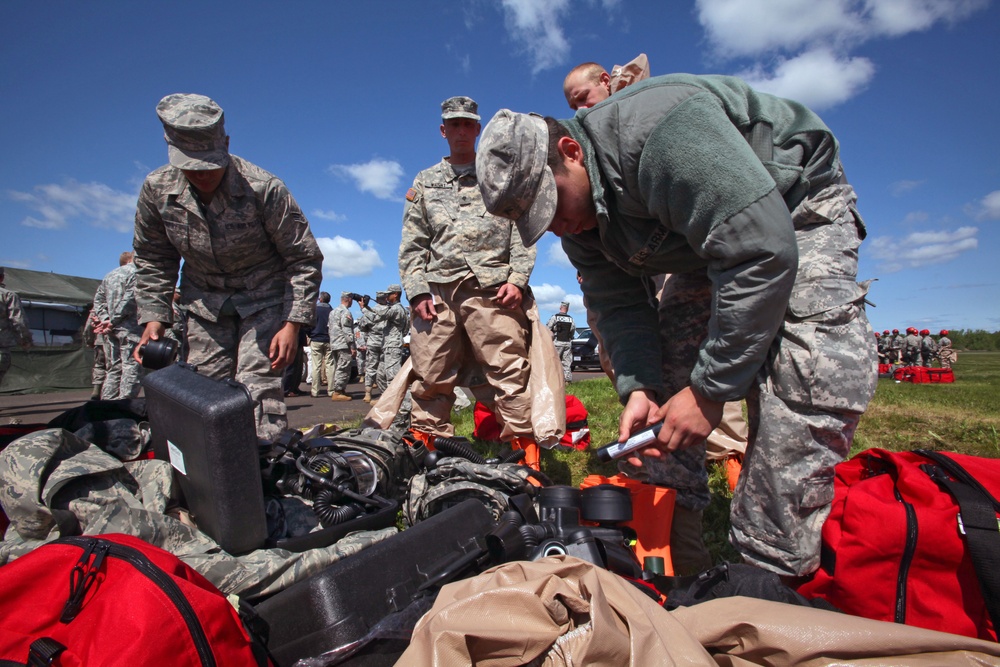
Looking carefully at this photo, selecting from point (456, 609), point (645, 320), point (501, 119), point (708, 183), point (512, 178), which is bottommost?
point (456, 609)

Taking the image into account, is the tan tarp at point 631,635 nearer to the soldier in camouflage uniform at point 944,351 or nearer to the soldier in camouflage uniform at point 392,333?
the soldier in camouflage uniform at point 392,333

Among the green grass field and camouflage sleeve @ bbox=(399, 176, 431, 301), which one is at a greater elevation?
camouflage sleeve @ bbox=(399, 176, 431, 301)

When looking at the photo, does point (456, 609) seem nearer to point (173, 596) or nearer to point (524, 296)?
point (173, 596)

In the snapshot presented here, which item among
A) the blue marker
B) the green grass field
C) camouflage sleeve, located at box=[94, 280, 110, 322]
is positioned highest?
camouflage sleeve, located at box=[94, 280, 110, 322]

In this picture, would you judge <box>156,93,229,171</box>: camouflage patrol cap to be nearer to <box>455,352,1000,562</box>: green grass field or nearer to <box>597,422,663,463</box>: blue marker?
<box>597,422,663,463</box>: blue marker

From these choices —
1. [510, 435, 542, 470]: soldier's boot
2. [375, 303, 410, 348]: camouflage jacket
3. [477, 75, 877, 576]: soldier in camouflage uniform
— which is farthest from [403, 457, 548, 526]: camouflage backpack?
[375, 303, 410, 348]: camouflage jacket

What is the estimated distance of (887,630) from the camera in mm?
1055

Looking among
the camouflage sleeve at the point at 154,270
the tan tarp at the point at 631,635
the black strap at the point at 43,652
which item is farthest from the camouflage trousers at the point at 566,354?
the black strap at the point at 43,652

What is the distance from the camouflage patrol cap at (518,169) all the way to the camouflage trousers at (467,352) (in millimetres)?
2077

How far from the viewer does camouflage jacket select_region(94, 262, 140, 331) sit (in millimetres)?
6977

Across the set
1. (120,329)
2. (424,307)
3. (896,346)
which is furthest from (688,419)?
(896,346)

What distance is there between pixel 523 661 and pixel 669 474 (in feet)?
4.45

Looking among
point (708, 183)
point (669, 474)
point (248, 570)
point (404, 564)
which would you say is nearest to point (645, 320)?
point (669, 474)

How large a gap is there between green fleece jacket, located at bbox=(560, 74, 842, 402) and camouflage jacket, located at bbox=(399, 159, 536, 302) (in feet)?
6.06
